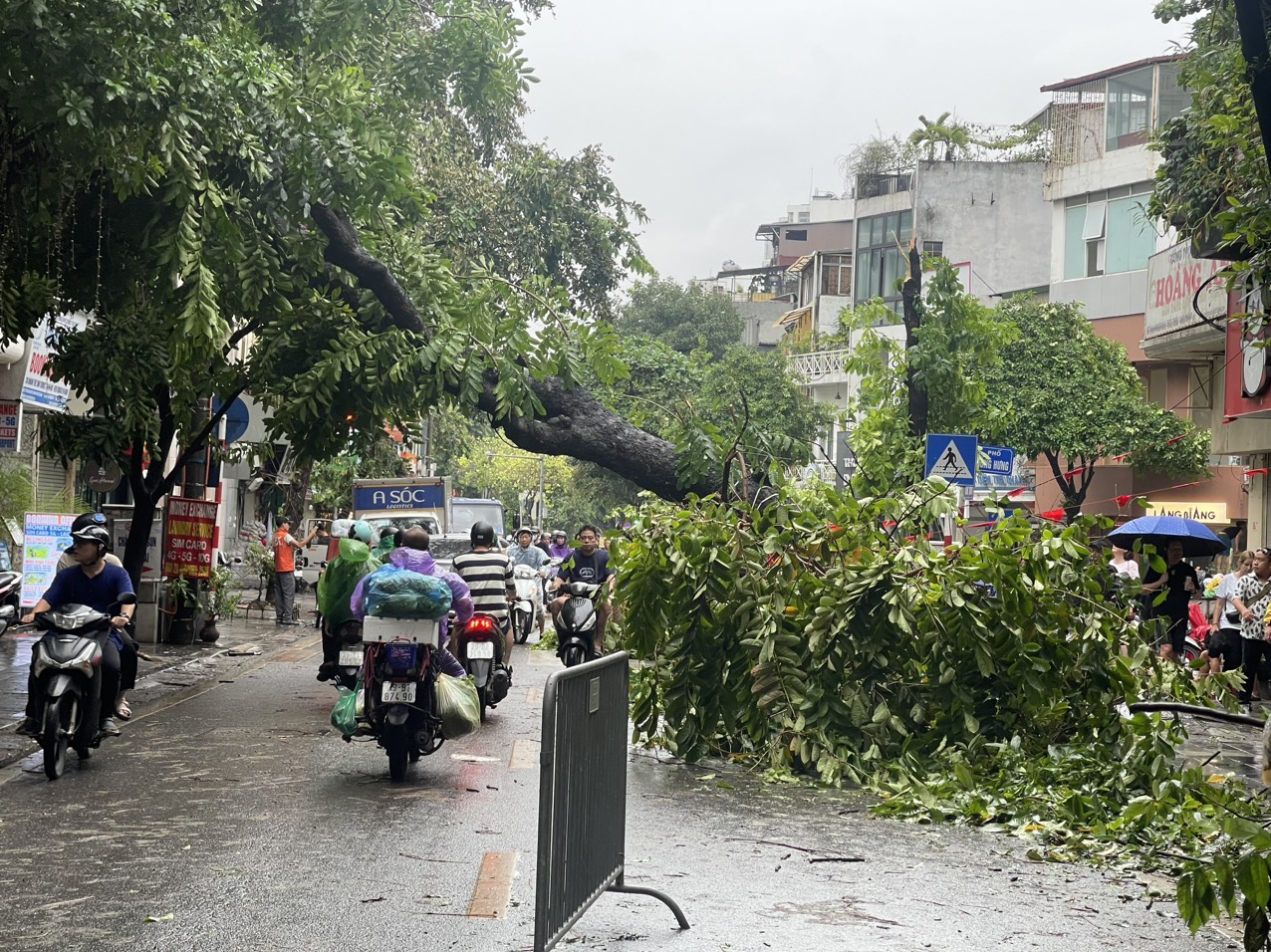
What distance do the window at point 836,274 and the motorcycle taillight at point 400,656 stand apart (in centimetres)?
6347

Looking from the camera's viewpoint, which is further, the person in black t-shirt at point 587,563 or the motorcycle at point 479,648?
the person in black t-shirt at point 587,563

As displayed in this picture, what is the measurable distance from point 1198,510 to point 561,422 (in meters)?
29.5

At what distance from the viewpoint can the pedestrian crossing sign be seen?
56.2 feet

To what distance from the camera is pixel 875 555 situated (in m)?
11.5

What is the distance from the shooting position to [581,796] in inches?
236

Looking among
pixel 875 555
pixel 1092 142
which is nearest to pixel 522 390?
pixel 875 555

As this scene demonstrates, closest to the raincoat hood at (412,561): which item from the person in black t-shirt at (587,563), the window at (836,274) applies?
the person in black t-shirt at (587,563)

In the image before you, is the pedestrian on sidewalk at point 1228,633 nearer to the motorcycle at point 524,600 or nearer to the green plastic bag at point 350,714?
the motorcycle at point 524,600

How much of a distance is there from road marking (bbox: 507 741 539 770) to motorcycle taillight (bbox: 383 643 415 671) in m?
1.25

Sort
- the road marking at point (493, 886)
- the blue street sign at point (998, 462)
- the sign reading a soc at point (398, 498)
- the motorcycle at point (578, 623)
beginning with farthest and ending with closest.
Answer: the sign reading a soc at point (398, 498)
the blue street sign at point (998, 462)
the motorcycle at point (578, 623)
the road marking at point (493, 886)

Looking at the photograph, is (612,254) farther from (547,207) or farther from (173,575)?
(173,575)

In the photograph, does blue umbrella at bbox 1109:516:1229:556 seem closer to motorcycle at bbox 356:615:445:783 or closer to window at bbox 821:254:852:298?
motorcycle at bbox 356:615:445:783

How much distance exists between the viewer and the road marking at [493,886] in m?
6.70

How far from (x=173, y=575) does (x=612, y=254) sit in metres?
12.9
